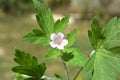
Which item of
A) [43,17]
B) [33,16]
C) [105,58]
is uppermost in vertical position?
[33,16]

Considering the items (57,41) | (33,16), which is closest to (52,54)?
(57,41)

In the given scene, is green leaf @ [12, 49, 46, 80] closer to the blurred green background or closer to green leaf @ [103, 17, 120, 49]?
green leaf @ [103, 17, 120, 49]

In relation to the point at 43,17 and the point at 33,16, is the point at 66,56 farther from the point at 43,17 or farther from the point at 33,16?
the point at 33,16

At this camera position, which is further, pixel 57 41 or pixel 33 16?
pixel 33 16

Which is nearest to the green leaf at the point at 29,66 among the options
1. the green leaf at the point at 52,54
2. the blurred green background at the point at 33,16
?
the green leaf at the point at 52,54

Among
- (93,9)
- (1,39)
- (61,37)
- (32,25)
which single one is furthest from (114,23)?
(93,9)

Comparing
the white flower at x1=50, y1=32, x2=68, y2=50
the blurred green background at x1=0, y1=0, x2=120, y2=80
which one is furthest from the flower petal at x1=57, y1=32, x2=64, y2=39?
the blurred green background at x1=0, y1=0, x2=120, y2=80
